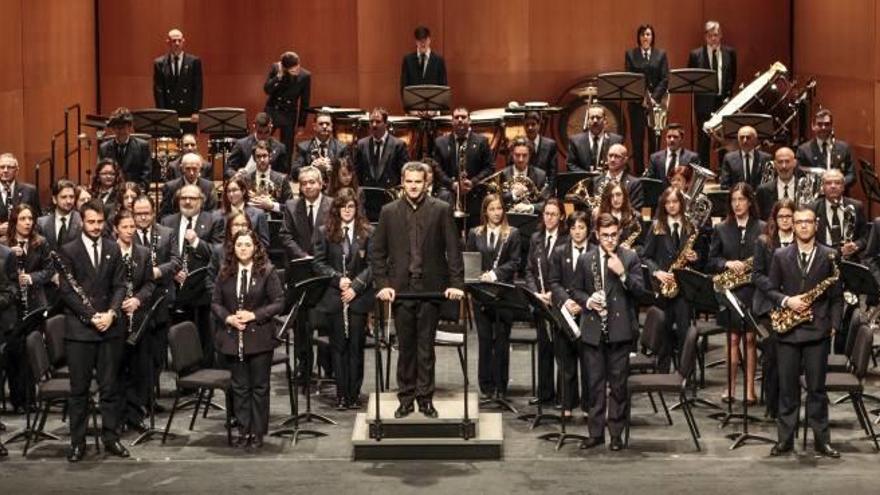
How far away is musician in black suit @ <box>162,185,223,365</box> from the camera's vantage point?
508 inches

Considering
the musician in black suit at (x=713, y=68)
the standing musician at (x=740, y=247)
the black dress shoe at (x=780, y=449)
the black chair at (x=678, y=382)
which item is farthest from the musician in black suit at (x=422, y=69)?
the black dress shoe at (x=780, y=449)

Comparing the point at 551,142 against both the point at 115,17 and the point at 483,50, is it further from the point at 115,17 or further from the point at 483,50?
the point at 115,17

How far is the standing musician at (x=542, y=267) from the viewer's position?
1259 centimetres

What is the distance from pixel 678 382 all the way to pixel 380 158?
5.24m

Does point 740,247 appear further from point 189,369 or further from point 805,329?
point 189,369

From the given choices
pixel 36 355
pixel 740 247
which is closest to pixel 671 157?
pixel 740 247

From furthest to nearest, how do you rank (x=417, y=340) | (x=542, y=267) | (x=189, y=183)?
(x=189, y=183)
(x=542, y=267)
(x=417, y=340)

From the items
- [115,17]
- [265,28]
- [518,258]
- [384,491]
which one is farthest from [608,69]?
[384,491]

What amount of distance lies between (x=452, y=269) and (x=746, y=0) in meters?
10.5

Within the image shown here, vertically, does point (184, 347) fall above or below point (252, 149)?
below

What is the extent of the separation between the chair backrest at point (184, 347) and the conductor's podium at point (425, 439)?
1.30 m

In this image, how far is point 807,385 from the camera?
11453 millimetres

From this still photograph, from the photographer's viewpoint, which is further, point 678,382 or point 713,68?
point 713,68

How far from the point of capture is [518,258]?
1307 cm
